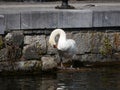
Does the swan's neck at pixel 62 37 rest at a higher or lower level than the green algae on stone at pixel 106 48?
higher

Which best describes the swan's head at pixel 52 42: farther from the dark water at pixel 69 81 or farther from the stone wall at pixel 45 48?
the dark water at pixel 69 81

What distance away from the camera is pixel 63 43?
12.8 metres

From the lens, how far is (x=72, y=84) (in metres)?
11.6

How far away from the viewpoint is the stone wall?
12695 mm

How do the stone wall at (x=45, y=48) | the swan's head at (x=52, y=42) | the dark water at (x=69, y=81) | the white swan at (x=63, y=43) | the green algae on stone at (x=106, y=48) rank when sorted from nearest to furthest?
the dark water at (x=69, y=81)
the stone wall at (x=45, y=48)
the white swan at (x=63, y=43)
the swan's head at (x=52, y=42)
the green algae on stone at (x=106, y=48)

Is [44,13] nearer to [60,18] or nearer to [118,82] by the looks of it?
[60,18]

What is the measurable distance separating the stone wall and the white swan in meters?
0.32

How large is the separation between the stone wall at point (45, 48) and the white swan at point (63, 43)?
32cm

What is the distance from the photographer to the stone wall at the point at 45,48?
1270 cm

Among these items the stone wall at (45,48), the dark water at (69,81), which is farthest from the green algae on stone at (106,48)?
the dark water at (69,81)

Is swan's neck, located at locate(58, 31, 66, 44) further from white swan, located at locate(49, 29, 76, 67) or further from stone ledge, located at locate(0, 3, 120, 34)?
stone ledge, located at locate(0, 3, 120, 34)

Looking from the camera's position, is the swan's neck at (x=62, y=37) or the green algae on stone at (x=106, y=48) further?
the green algae on stone at (x=106, y=48)

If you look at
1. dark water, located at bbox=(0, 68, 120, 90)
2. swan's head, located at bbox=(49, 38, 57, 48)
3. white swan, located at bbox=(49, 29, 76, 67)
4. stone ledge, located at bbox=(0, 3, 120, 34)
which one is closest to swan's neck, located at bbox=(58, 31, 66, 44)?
white swan, located at bbox=(49, 29, 76, 67)

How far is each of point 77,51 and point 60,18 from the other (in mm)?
911
